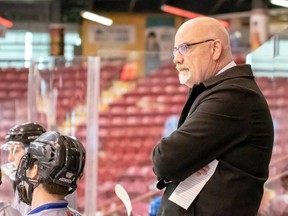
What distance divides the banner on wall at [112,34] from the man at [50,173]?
11336mm

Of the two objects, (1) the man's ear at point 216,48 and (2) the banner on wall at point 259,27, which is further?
(2) the banner on wall at point 259,27

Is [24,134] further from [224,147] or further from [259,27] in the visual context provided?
[259,27]

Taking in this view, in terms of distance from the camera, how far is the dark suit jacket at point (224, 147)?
194 centimetres

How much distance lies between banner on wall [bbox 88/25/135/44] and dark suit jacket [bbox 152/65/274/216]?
11.5 metres

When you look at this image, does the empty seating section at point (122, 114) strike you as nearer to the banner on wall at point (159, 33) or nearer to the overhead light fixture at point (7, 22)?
the overhead light fixture at point (7, 22)

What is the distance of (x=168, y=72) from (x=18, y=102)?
154 centimetres

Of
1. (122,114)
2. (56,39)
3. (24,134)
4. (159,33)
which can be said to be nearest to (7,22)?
(56,39)

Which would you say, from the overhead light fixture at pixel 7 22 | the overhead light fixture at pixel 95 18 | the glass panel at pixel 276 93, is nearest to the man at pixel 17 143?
the glass panel at pixel 276 93

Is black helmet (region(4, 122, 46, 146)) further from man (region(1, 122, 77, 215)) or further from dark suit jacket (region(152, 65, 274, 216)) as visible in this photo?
dark suit jacket (region(152, 65, 274, 216))

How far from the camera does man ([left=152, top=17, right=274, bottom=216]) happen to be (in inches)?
76.7

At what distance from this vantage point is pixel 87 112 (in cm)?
542

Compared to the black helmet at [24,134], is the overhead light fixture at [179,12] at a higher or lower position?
higher

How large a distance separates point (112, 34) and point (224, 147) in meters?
11.7

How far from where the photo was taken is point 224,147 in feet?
6.48
